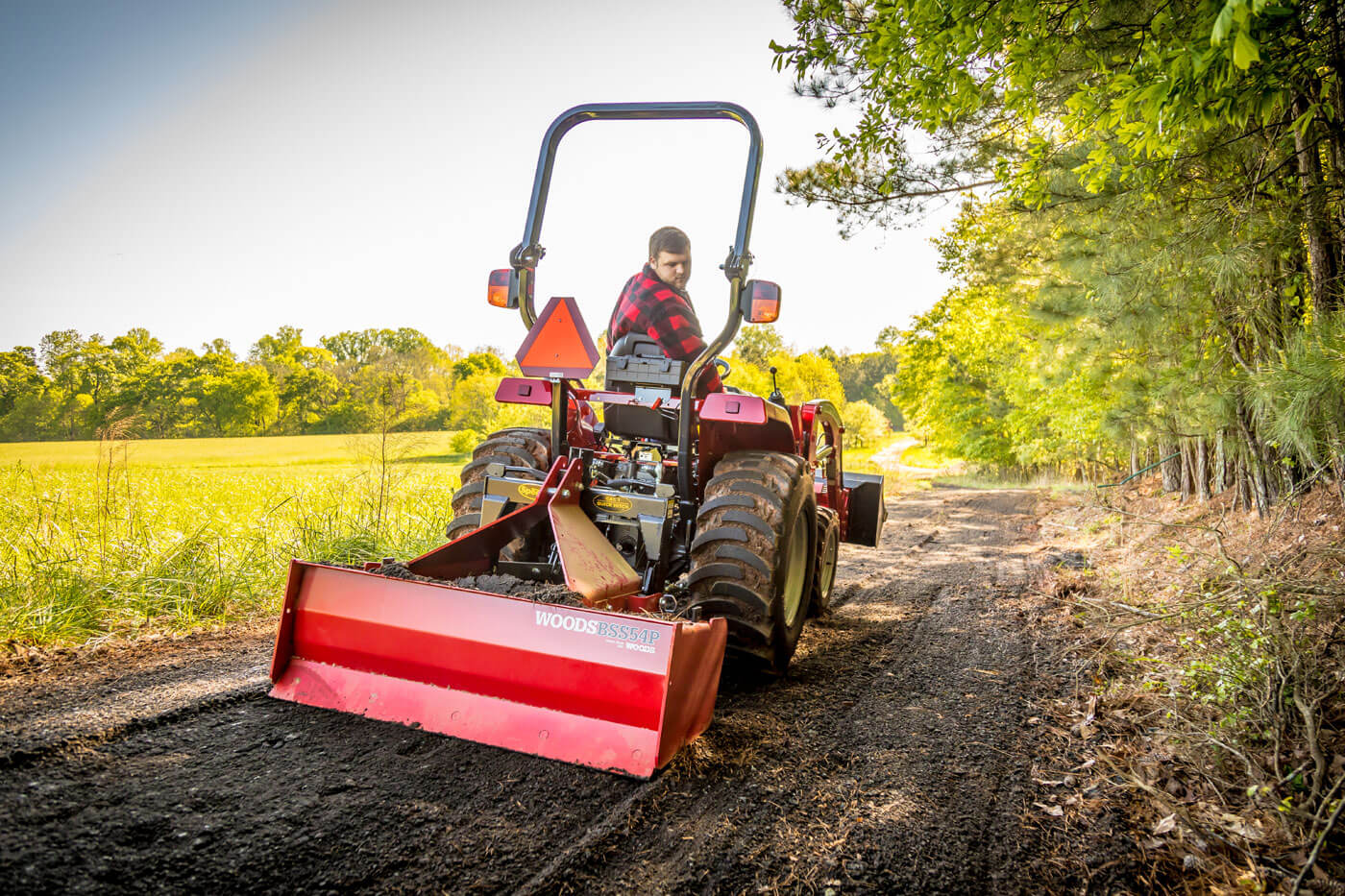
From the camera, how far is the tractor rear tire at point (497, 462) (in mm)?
3736

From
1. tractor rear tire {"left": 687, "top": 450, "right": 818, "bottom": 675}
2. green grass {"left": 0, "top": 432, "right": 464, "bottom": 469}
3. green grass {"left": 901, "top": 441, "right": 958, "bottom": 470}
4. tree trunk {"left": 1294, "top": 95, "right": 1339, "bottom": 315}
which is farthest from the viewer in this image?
green grass {"left": 901, "top": 441, "right": 958, "bottom": 470}

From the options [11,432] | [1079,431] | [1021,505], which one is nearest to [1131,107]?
[11,432]

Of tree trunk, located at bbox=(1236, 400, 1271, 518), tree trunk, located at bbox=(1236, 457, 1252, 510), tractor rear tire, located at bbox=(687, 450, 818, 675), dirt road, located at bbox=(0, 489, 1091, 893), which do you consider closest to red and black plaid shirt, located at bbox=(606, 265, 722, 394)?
tractor rear tire, located at bbox=(687, 450, 818, 675)

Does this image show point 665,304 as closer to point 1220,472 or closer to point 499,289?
point 499,289

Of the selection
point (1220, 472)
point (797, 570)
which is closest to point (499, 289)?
point (797, 570)

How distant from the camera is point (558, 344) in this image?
340 centimetres

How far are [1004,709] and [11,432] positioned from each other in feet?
32.0

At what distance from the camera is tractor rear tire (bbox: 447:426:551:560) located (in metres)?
3.74

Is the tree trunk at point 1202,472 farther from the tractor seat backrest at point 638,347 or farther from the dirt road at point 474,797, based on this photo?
the tractor seat backrest at point 638,347

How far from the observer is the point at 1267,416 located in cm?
503

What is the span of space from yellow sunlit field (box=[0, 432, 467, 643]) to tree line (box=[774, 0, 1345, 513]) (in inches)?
185

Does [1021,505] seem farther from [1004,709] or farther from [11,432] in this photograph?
[11,432]

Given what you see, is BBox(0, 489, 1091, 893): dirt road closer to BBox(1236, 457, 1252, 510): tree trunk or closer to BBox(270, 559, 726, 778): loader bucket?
BBox(270, 559, 726, 778): loader bucket

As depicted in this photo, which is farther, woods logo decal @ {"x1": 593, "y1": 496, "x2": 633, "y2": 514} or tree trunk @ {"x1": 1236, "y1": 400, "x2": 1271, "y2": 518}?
tree trunk @ {"x1": 1236, "y1": 400, "x2": 1271, "y2": 518}
